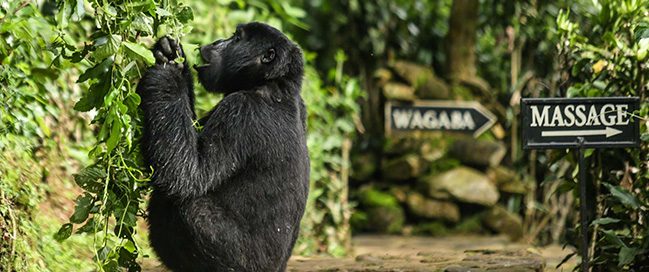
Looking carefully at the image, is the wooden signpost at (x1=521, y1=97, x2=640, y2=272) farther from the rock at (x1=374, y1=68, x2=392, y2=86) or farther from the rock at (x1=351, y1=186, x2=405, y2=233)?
the rock at (x1=374, y1=68, x2=392, y2=86)

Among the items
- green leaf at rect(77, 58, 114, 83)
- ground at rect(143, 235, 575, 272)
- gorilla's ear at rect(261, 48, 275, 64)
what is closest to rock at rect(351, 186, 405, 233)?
ground at rect(143, 235, 575, 272)

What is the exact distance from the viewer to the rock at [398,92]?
11.0 metres

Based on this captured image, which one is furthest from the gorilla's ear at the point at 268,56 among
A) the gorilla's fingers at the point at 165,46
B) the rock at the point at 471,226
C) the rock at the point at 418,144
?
the rock at the point at 418,144

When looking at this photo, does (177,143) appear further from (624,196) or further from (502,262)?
(502,262)

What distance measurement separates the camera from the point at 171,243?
4.22 metres

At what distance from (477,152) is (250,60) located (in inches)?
262

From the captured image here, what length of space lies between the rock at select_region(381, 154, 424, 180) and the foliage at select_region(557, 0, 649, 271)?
5.31 meters

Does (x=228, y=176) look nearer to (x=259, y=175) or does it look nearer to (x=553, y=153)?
(x=259, y=175)

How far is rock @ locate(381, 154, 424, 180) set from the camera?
10797 millimetres

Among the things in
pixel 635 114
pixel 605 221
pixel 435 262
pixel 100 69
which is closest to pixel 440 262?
pixel 435 262

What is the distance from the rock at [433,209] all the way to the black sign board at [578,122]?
5.72 metres

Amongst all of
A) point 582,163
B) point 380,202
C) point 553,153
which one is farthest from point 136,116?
point 380,202

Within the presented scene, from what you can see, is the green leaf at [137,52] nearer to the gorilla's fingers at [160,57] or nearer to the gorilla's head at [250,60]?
the gorilla's fingers at [160,57]

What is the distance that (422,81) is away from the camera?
36.4ft
